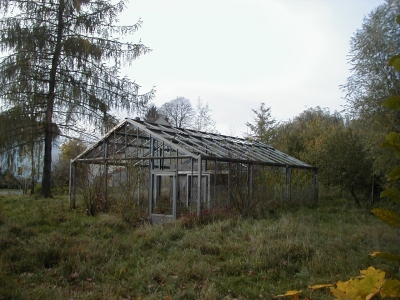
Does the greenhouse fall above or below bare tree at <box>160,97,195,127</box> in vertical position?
below

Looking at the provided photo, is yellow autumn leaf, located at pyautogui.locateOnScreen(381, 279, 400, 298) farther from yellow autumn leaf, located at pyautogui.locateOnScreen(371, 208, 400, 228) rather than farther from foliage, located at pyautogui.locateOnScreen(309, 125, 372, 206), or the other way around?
foliage, located at pyautogui.locateOnScreen(309, 125, 372, 206)

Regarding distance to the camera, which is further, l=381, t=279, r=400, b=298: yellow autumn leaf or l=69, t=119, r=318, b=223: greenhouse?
l=69, t=119, r=318, b=223: greenhouse

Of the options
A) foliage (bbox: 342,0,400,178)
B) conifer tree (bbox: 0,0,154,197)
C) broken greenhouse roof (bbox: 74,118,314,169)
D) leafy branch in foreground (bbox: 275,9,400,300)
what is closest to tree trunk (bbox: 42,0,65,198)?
conifer tree (bbox: 0,0,154,197)

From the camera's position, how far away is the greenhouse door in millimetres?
12969

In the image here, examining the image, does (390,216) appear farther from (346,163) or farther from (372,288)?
(346,163)

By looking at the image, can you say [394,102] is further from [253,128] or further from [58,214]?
[253,128]

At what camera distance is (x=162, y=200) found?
14688mm

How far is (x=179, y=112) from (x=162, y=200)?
28874 millimetres

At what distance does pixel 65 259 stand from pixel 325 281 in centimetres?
473

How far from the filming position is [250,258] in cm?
709

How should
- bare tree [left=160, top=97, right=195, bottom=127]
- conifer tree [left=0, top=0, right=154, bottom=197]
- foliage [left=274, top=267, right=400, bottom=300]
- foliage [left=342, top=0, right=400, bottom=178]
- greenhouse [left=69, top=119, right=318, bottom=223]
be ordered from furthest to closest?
1. bare tree [left=160, top=97, right=195, bottom=127]
2. conifer tree [left=0, top=0, right=154, bottom=197]
3. greenhouse [left=69, top=119, right=318, bottom=223]
4. foliage [left=342, top=0, right=400, bottom=178]
5. foliage [left=274, top=267, right=400, bottom=300]

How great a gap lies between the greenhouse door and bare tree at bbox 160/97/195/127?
1002 inches

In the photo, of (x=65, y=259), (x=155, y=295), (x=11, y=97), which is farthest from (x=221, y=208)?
(x=11, y=97)

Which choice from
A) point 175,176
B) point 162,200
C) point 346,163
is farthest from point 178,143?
point 346,163
